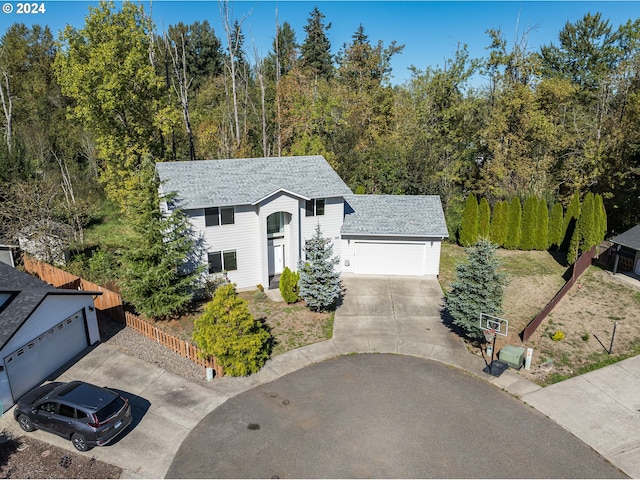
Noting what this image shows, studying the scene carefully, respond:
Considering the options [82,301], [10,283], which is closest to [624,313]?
[82,301]

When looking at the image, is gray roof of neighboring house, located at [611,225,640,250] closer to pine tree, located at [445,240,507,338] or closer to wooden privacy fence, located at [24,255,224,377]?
pine tree, located at [445,240,507,338]

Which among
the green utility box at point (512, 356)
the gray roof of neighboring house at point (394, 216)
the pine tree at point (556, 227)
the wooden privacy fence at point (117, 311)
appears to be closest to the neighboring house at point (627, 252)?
the pine tree at point (556, 227)

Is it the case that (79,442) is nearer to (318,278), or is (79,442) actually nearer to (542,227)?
(318,278)

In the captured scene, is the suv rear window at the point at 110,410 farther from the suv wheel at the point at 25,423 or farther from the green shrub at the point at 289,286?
the green shrub at the point at 289,286

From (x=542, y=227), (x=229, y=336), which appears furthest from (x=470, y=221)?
(x=229, y=336)

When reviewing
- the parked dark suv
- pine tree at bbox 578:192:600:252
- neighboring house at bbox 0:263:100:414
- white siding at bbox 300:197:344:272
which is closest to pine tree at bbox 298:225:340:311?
white siding at bbox 300:197:344:272

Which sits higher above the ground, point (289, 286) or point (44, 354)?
point (289, 286)
